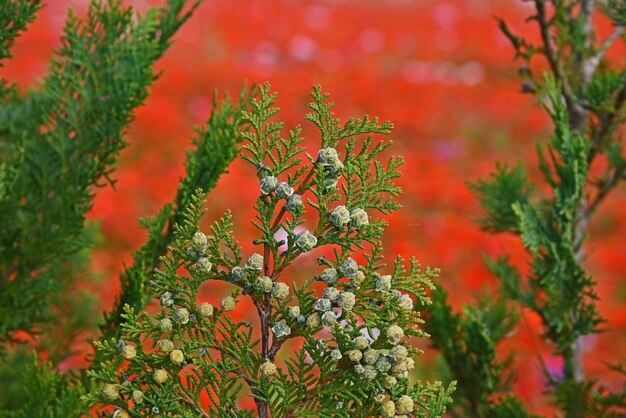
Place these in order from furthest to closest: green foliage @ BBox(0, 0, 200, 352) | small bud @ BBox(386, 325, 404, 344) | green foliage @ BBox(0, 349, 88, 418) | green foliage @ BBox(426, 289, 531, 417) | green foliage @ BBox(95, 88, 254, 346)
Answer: green foliage @ BBox(426, 289, 531, 417) → green foliage @ BBox(0, 0, 200, 352) → green foliage @ BBox(95, 88, 254, 346) → green foliage @ BBox(0, 349, 88, 418) → small bud @ BBox(386, 325, 404, 344)

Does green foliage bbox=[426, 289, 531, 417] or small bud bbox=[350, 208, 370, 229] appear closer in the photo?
small bud bbox=[350, 208, 370, 229]

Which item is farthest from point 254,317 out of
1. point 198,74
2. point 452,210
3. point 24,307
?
point 198,74

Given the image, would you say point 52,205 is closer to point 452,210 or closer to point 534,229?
point 534,229

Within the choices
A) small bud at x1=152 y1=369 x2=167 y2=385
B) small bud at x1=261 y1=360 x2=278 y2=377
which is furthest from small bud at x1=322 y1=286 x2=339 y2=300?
small bud at x1=152 y1=369 x2=167 y2=385

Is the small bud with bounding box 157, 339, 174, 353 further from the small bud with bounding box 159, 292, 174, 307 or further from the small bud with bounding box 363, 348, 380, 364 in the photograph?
the small bud with bounding box 363, 348, 380, 364

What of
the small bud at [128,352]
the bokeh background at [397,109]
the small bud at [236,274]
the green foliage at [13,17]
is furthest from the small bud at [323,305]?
the bokeh background at [397,109]

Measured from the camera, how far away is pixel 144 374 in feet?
3.08

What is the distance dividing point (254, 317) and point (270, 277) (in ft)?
9.33

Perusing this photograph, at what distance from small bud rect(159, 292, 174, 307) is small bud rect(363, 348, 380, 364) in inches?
9.5

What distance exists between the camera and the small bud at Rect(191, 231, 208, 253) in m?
0.88

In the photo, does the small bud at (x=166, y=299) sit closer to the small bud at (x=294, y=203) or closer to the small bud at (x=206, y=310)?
the small bud at (x=206, y=310)

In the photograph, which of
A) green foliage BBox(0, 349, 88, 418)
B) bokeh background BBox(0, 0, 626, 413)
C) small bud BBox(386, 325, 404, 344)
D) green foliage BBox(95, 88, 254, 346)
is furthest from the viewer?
bokeh background BBox(0, 0, 626, 413)

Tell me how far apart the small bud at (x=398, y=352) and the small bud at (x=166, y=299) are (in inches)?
10.6

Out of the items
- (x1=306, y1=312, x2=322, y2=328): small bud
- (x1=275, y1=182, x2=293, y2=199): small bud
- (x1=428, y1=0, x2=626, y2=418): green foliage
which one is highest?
(x1=428, y1=0, x2=626, y2=418): green foliage
